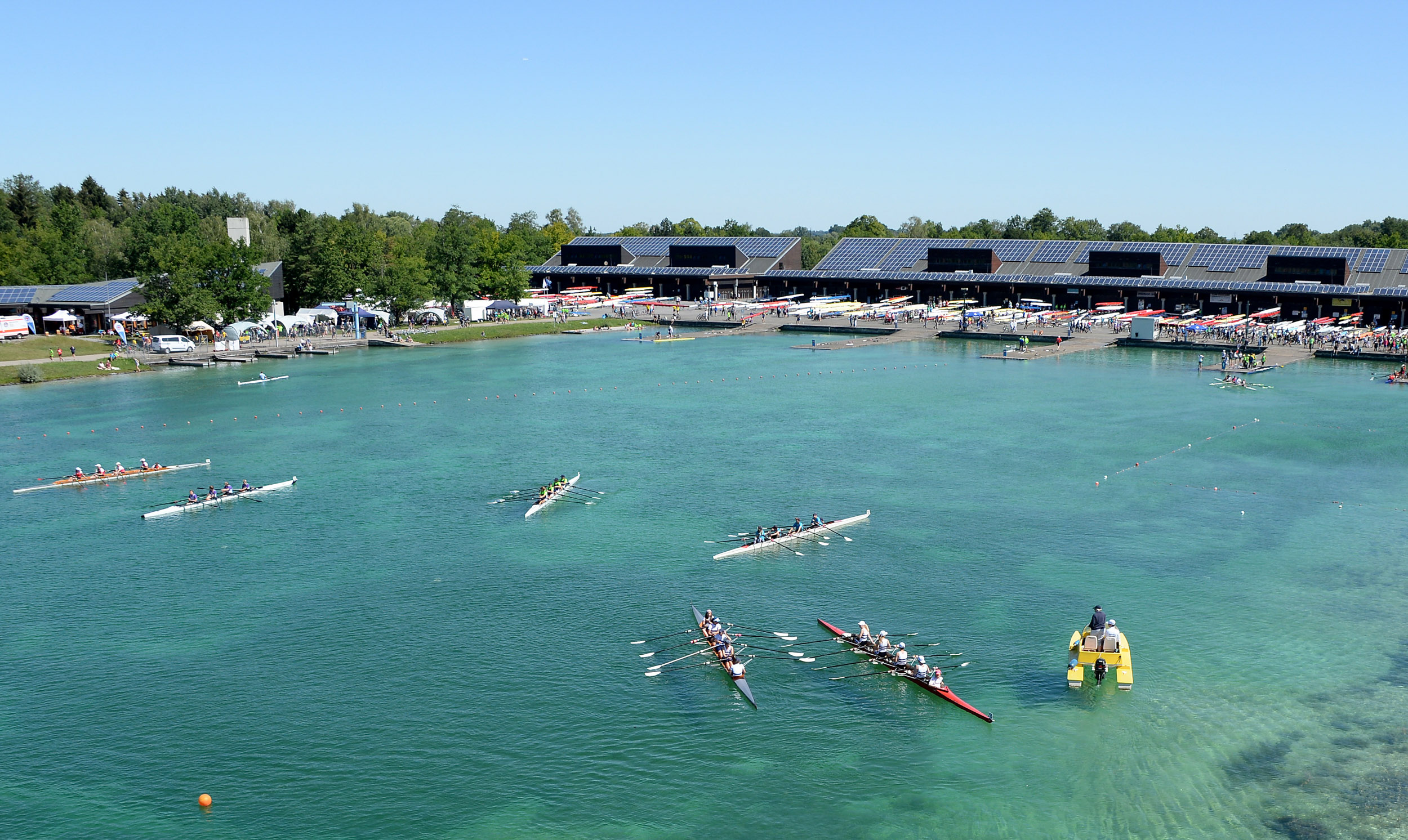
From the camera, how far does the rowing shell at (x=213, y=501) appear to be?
46.8 m

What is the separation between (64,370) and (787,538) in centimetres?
6990

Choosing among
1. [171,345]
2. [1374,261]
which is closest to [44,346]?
[171,345]

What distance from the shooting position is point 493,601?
3597cm

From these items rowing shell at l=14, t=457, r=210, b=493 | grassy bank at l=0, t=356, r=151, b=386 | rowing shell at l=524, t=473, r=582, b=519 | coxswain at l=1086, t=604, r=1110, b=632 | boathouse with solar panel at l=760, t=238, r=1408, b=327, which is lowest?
coxswain at l=1086, t=604, r=1110, b=632

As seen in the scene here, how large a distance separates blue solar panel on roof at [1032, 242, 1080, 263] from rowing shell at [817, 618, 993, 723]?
107 m

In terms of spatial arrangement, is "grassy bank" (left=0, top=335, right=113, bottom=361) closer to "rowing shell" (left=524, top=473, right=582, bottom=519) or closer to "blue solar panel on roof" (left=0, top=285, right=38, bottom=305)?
"blue solar panel on roof" (left=0, top=285, right=38, bottom=305)

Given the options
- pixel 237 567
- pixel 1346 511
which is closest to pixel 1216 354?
pixel 1346 511

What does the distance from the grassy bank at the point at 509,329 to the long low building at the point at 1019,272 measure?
22210 millimetres

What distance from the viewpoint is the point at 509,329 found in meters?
118

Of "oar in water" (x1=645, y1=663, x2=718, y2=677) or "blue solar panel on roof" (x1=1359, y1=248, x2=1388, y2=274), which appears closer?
"oar in water" (x1=645, y1=663, x2=718, y2=677)

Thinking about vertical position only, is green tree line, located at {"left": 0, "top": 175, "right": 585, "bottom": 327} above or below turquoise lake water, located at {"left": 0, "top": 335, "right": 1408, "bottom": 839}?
above

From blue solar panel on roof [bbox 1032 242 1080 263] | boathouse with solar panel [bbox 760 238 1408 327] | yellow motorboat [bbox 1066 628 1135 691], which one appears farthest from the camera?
blue solar panel on roof [bbox 1032 242 1080 263]

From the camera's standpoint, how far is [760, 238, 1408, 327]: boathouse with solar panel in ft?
356

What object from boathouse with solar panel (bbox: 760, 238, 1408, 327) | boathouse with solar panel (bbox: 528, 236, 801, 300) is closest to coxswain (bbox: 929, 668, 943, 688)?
boathouse with solar panel (bbox: 760, 238, 1408, 327)
